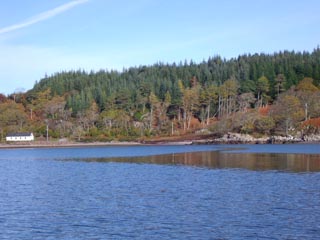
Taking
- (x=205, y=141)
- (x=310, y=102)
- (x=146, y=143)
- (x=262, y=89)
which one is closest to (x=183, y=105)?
(x=262, y=89)

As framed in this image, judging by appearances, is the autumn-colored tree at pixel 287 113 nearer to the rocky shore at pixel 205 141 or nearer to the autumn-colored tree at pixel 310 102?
the autumn-colored tree at pixel 310 102

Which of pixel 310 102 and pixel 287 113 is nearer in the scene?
pixel 287 113

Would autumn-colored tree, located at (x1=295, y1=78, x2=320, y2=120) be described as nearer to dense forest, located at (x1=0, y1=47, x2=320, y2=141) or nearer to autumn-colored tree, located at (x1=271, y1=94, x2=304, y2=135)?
dense forest, located at (x1=0, y1=47, x2=320, y2=141)

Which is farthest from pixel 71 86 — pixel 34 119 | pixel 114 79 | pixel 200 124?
pixel 200 124

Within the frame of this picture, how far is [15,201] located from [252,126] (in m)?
87.9

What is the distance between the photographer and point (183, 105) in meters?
138

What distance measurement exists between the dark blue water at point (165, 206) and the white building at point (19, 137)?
3466 inches

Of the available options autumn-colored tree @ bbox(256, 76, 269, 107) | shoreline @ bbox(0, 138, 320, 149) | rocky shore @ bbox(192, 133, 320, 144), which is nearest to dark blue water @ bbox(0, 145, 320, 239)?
rocky shore @ bbox(192, 133, 320, 144)

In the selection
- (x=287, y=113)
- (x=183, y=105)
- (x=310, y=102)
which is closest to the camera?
(x=287, y=113)

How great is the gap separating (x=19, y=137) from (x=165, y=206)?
10725cm

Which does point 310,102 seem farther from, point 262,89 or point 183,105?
point 183,105

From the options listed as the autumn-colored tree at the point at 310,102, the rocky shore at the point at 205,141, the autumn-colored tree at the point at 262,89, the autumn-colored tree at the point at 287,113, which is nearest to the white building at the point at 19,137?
the rocky shore at the point at 205,141

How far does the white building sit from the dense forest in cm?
395

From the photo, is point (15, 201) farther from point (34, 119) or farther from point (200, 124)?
point (34, 119)
